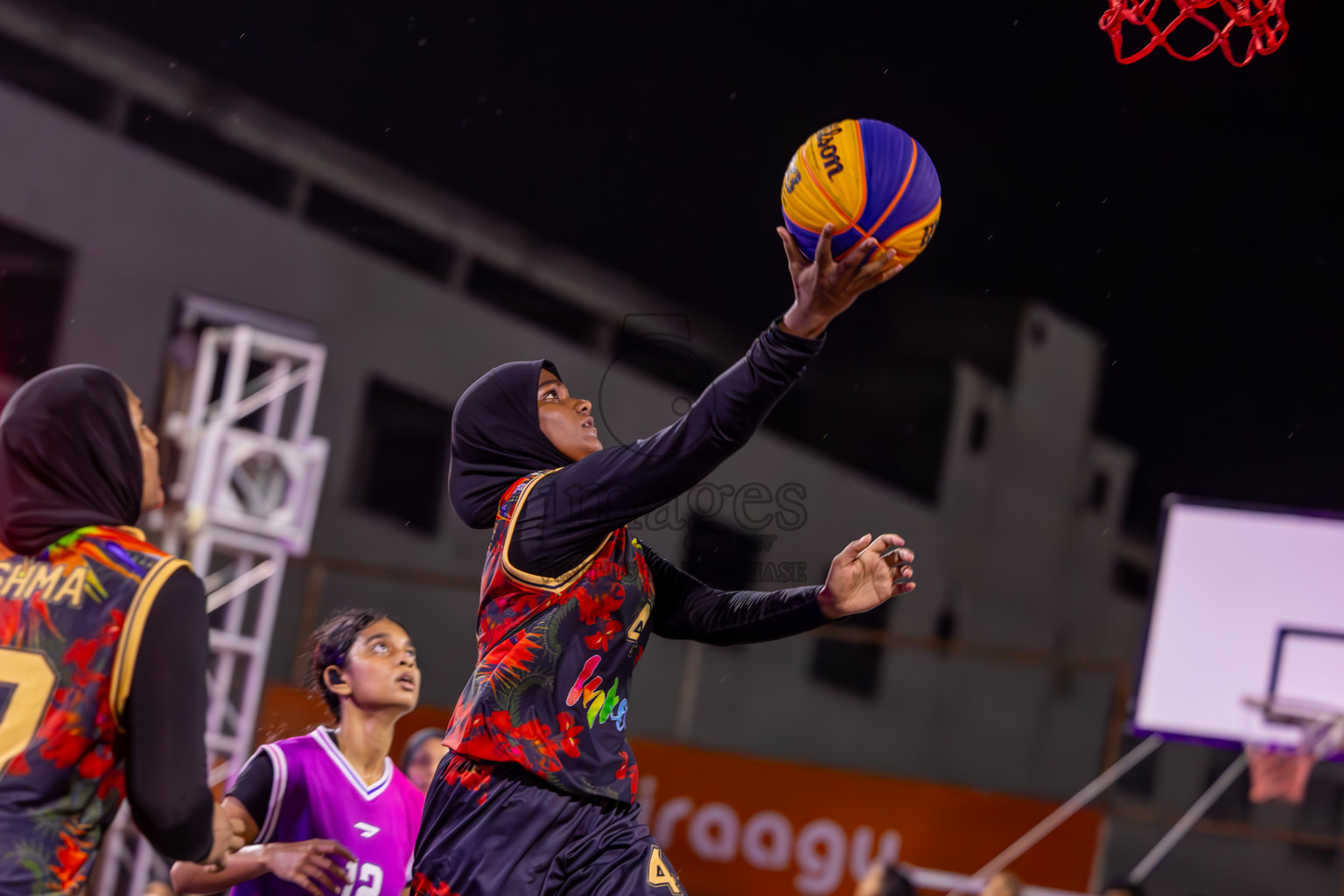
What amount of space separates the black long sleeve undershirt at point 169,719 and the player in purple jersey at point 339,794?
72 centimetres

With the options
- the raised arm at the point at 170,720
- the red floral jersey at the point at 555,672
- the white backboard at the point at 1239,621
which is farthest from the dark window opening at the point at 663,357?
the raised arm at the point at 170,720

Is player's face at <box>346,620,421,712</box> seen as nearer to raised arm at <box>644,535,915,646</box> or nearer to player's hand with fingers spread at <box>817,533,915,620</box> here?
raised arm at <box>644,535,915,646</box>

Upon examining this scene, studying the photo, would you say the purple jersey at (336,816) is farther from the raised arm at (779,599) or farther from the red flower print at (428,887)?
the raised arm at (779,599)

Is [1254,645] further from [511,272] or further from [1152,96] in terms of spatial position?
[511,272]

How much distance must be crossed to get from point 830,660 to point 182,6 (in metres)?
7.79

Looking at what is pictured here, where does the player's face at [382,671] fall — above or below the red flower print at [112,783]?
above

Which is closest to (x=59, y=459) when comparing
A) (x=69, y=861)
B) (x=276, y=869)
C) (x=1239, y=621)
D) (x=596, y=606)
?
(x=69, y=861)

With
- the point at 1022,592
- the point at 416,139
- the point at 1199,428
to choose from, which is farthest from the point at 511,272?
the point at 1199,428

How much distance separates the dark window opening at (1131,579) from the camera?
11.4 meters

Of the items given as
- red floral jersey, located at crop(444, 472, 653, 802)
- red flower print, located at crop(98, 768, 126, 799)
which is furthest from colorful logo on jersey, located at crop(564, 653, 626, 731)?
red flower print, located at crop(98, 768, 126, 799)

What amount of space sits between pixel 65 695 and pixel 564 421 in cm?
111

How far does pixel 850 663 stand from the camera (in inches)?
463

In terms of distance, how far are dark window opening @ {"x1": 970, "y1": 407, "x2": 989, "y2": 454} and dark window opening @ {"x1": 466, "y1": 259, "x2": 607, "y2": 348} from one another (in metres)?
3.55

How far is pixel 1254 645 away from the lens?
334 inches
